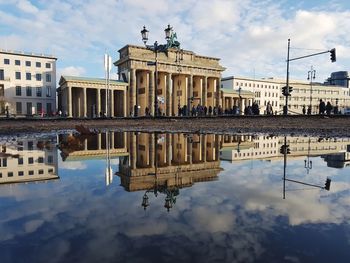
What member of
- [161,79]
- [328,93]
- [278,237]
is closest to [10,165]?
[278,237]

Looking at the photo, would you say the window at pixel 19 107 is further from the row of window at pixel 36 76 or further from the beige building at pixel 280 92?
the beige building at pixel 280 92

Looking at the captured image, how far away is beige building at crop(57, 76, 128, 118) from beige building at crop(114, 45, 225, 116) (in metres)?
2.52

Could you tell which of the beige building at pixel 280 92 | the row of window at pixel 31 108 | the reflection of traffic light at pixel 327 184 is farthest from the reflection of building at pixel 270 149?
the beige building at pixel 280 92

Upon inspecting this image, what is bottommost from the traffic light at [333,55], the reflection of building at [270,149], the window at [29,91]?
the reflection of building at [270,149]

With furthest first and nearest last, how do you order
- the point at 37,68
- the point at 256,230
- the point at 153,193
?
the point at 37,68 → the point at 153,193 → the point at 256,230

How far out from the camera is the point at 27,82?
70125mm

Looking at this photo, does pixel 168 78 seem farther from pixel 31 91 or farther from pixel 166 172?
pixel 166 172

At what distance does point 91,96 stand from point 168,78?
19.3 meters

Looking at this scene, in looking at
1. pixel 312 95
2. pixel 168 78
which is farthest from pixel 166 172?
pixel 312 95

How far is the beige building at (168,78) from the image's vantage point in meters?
60.7

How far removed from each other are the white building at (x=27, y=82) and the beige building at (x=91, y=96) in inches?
368

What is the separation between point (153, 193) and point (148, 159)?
2.71 m

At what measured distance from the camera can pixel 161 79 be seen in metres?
66.1

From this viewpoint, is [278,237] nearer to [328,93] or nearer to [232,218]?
[232,218]
